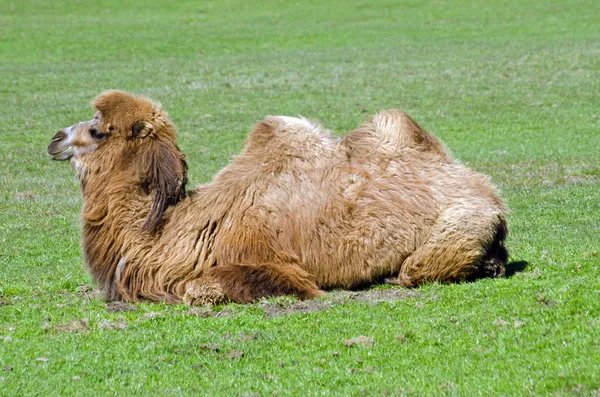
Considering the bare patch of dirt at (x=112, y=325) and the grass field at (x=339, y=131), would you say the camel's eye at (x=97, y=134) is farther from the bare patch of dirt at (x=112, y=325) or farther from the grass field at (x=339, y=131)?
the bare patch of dirt at (x=112, y=325)

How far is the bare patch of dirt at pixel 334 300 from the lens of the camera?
8.49 meters

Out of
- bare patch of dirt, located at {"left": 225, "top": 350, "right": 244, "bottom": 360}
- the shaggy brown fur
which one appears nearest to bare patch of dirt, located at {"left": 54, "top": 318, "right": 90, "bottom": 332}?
the shaggy brown fur

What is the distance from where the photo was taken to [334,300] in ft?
28.8

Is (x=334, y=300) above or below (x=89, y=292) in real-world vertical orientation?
above

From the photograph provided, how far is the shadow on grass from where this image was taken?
376 inches

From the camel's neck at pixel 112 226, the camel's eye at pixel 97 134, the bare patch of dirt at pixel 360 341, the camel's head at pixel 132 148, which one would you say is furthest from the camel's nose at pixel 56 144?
the bare patch of dirt at pixel 360 341

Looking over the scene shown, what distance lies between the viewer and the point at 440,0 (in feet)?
161

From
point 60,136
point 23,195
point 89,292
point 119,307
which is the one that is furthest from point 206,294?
point 23,195

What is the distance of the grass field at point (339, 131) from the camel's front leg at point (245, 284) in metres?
0.18

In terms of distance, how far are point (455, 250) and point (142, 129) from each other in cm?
306

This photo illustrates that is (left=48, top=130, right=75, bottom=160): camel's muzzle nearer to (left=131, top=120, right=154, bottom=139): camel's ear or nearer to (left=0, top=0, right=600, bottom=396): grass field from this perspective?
(left=131, top=120, right=154, bottom=139): camel's ear

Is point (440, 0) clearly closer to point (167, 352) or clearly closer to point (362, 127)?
point (362, 127)

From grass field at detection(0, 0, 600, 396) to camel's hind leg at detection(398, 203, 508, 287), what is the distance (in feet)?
0.72

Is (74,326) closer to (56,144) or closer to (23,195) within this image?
(56,144)
